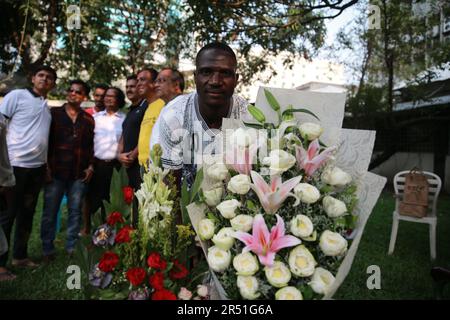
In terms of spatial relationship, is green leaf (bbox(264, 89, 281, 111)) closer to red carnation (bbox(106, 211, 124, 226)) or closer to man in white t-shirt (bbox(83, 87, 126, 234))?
red carnation (bbox(106, 211, 124, 226))

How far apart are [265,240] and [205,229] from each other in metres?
0.20

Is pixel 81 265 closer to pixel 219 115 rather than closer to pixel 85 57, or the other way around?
pixel 219 115

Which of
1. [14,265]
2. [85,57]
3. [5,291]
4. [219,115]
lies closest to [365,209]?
[219,115]

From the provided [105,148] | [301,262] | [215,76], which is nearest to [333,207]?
[301,262]

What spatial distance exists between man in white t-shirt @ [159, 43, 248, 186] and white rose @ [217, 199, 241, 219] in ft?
1.79

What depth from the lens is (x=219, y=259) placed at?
1.14 m

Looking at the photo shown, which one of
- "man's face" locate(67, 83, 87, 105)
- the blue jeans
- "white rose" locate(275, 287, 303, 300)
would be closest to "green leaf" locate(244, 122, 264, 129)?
"white rose" locate(275, 287, 303, 300)

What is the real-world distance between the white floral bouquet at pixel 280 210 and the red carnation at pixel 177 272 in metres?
0.10

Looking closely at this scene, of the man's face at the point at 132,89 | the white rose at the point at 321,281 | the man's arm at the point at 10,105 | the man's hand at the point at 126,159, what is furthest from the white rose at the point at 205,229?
the man's face at the point at 132,89

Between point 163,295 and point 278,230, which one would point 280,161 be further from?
point 163,295

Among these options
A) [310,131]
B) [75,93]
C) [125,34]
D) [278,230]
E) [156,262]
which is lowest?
[156,262]

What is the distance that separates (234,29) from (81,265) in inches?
136

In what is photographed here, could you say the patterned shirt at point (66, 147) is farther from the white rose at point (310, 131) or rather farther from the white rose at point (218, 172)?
the white rose at point (310, 131)

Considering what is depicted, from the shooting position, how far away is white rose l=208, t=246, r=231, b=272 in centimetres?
114
